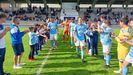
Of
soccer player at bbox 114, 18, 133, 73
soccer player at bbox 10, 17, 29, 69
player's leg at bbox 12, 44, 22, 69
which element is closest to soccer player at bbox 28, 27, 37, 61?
player's leg at bbox 12, 44, 22, 69

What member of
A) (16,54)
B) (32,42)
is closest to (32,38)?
(32,42)

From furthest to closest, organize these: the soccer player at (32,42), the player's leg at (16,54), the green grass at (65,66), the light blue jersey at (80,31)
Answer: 1. the soccer player at (32,42)
2. the light blue jersey at (80,31)
3. the player's leg at (16,54)
4. the green grass at (65,66)

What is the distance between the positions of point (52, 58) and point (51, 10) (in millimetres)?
54521

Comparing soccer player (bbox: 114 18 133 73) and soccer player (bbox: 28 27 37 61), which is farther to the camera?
soccer player (bbox: 28 27 37 61)

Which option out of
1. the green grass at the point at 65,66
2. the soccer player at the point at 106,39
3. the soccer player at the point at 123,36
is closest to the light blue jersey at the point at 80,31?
the green grass at the point at 65,66

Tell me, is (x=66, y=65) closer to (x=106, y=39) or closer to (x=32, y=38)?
(x=106, y=39)

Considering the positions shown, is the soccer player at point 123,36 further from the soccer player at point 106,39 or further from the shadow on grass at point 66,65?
the shadow on grass at point 66,65

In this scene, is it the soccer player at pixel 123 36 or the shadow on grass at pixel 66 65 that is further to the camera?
the shadow on grass at pixel 66 65

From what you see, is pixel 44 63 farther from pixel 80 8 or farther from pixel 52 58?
pixel 80 8

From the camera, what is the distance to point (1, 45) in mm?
10023

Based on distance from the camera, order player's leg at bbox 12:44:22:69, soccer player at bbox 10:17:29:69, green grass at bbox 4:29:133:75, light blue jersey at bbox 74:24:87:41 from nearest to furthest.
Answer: green grass at bbox 4:29:133:75, soccer player at bbox 10:17:29:69, player's leg at bbox 12:44:22:69, light blue jersey at bbox 74:24:87:41

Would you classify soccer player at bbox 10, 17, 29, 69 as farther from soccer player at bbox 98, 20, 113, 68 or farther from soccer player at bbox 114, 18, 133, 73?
soccer player at bbox 114, 18, 133, 73

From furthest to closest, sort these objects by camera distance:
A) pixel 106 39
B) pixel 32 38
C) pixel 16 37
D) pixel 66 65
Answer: pixel 32 38 → pixel 66 65 → pixel 106 39 → pixel 16 37

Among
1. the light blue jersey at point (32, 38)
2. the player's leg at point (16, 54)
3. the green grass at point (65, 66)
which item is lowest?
the green grass at point (65, 66)
